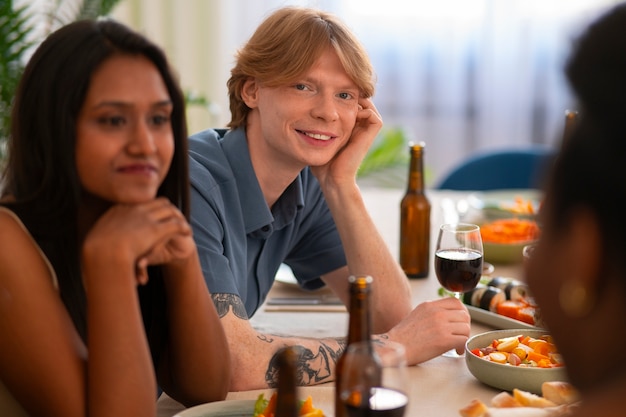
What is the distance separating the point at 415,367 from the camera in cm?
170

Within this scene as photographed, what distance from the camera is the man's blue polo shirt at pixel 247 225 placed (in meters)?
1.79

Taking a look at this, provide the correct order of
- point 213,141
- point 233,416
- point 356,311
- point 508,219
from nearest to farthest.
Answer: point 356,311 → point 233,416 → point 213,141 → point 508,219

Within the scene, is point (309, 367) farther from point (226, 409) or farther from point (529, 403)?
point (529, 403)

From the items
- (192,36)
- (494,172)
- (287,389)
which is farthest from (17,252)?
(192,36)

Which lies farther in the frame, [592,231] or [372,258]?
[372,258]

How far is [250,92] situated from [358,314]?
0.95 meters

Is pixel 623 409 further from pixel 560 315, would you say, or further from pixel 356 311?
pixel 356 311

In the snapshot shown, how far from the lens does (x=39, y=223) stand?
1393 mm

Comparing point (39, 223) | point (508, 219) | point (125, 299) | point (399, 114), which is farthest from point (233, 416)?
point (399, 114)

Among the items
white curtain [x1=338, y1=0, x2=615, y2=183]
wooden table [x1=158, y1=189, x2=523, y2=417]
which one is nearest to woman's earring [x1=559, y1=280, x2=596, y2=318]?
wooden table [x1=158, y1=189, x2=523, y2=417]

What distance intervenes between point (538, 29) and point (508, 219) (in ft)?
8.01

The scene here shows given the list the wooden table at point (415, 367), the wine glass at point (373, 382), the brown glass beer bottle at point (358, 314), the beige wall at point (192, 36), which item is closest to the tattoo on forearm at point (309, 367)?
the wooden table at point (415, 367)

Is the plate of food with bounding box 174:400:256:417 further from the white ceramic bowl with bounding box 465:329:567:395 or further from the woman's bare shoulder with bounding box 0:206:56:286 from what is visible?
the white ceramic bowl with bounding box 465:329:567:395

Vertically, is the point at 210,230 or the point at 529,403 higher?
the point at 210,230
